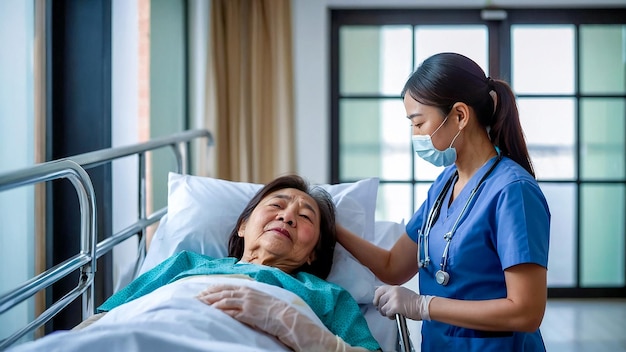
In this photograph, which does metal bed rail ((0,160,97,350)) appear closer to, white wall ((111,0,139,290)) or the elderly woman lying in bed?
the elderly woman lying in bed

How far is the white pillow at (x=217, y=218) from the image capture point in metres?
2.31

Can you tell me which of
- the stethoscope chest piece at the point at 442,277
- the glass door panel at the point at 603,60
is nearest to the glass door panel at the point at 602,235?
the glass door panel at the point at 603,60

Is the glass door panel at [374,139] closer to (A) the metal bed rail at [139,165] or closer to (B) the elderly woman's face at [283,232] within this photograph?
(A) the metal bed rail at [139,165]

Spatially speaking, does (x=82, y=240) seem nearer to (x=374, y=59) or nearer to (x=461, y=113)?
(x=461, y=113)

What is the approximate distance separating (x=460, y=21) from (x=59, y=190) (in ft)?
8.87

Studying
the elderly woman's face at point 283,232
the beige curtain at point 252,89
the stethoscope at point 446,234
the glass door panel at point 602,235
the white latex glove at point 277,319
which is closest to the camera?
the white latex glove at point 277,319

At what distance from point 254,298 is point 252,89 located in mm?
2932

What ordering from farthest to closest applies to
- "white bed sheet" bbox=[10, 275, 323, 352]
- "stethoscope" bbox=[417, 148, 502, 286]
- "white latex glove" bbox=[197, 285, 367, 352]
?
"stethoscope" bbox=[417, 148, 502, 286]
"white latex glove" bbox=[197, 285, 367, 352]
"white bed sheet" bbox=[10, 275, 323, 352]

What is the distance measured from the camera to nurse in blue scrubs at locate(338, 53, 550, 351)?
1.77 meters

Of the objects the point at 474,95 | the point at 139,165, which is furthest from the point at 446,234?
the point at 139,165

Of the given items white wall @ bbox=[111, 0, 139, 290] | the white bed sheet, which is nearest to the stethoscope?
the white bed sheet

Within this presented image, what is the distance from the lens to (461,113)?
1.93 meters

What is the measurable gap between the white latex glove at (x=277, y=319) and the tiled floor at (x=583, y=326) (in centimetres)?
202

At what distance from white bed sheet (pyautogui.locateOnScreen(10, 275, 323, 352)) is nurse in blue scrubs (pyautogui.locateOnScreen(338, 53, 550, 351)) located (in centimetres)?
35
